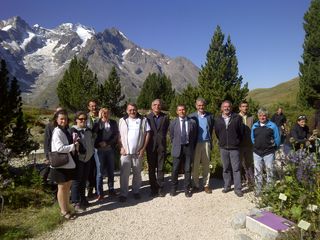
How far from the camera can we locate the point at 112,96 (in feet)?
118

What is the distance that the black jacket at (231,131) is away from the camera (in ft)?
22.9

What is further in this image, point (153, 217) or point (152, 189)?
point (152, 189)

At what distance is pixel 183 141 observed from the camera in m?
7.03

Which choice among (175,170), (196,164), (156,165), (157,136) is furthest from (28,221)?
(196,164)

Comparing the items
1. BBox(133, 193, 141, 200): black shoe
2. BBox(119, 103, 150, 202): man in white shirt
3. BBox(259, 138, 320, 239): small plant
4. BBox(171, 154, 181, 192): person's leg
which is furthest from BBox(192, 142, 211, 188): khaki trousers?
BBox(259, 138, 320, 239): small plant

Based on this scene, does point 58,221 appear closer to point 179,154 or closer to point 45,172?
point 45,172

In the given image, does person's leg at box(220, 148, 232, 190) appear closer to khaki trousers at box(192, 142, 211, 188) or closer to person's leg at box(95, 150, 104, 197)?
khaki trousers at box(192, 142, 211, 188)

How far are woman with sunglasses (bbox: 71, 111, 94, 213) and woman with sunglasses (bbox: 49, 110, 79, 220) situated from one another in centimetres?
18

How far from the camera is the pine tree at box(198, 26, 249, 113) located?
725 inches

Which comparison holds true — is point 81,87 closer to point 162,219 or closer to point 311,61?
point 311,61

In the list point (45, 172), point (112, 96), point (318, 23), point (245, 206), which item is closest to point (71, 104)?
point (112, 96)

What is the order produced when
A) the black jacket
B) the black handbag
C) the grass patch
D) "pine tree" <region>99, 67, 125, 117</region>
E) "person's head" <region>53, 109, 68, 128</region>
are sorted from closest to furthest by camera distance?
the grass patch, the black handbag, "person's head" <region>53, 109, 68, 128</region>, the black jacket, "pine tree" <region>99, 67, 125, 117</region>

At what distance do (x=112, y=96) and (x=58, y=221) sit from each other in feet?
101

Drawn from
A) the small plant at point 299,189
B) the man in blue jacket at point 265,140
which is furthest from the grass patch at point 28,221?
the man in blue jacket at point 265,140
